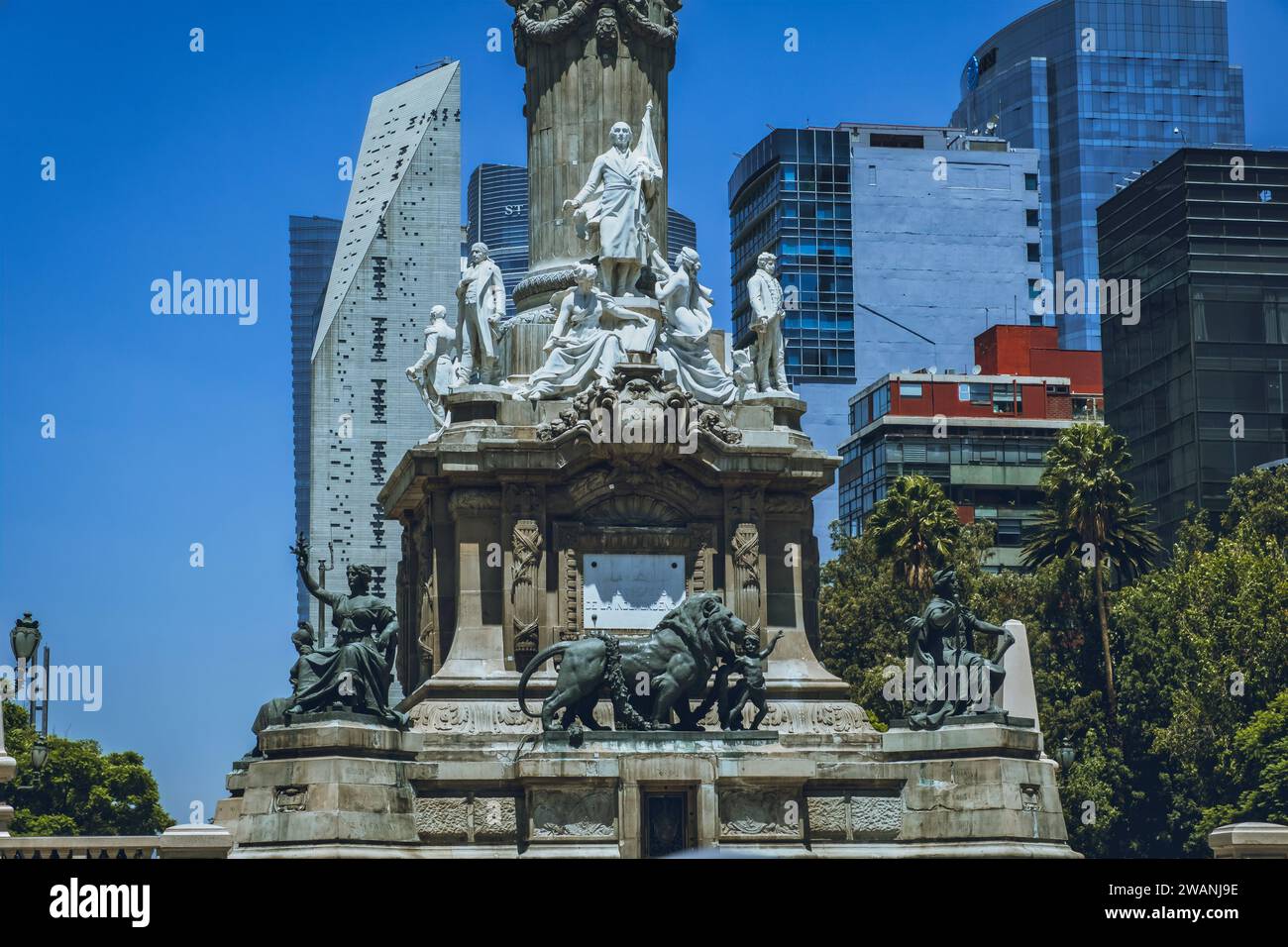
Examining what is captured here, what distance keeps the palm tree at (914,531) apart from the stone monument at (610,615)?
125ft

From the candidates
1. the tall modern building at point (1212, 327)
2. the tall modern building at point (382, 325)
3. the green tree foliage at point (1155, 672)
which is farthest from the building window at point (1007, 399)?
the green tree foliage at point (1155, 672)

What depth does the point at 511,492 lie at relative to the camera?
149ft

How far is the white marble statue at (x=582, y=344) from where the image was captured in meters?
46.5

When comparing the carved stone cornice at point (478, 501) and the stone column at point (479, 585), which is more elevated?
the carved stone cornice at point (478, 501)

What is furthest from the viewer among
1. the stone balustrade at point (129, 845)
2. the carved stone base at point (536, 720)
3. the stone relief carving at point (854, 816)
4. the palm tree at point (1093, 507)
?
the palm tree at point (1093, 507)

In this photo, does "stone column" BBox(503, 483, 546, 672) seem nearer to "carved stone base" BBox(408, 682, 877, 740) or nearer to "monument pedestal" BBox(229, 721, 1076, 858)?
"carved stone base" BBox(408, 682, 877, 740)

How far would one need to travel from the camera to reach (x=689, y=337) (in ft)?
157

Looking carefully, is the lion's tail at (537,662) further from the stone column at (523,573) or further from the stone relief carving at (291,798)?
the stone relief carving at (291,798)

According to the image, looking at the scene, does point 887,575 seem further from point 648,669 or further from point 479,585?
point 648,669

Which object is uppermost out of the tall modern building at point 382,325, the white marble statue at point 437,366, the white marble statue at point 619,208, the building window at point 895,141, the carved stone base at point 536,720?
the building window at point 895,141

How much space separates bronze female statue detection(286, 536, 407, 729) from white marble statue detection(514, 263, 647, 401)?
675 cm
